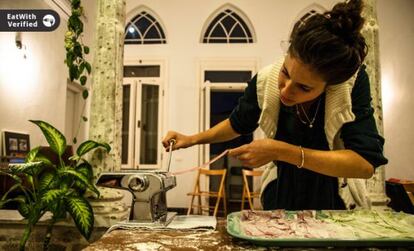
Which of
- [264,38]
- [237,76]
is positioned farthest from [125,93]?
[264,38]

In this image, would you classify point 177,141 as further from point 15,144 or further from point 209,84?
point 209,84

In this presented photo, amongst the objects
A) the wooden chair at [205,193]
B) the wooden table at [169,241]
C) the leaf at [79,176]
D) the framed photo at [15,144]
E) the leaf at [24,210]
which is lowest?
the wooden chair at [205,193]

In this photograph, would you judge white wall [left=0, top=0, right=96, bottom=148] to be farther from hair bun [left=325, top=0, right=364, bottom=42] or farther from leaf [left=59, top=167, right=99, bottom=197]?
hair bun [left=325, top=0, right=364, bottom=42]

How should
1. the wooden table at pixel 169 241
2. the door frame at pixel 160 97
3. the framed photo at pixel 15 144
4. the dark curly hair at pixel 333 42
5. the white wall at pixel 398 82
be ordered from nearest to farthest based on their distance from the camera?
1. the wooden table at pixel 169 241
2. the dark curly hair at pixel 333 42
3. the framed photo at pixel 15 144
4. the white wall at pixel 398 82
5. the door frame at pixel 160 97

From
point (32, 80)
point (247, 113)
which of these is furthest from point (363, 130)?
point (32, 80)

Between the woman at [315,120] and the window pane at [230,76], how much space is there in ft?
15.6

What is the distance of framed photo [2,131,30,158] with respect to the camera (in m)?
3.65

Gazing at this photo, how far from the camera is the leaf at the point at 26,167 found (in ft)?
6.01

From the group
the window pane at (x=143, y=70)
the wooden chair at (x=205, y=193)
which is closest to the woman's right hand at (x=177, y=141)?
the wooden chair at (x=205, y=193)

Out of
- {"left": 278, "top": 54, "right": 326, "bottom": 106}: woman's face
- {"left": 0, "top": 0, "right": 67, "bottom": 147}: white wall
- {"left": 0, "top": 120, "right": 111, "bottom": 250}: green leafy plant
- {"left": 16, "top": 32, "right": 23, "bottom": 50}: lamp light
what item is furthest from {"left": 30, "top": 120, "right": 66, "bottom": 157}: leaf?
{"left": 16, "top": 32, "right": 23, "bottom": 50}: lamp light

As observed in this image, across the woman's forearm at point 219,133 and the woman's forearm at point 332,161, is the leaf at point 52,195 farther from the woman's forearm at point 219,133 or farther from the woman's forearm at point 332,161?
the woman's forearm at point 332,161

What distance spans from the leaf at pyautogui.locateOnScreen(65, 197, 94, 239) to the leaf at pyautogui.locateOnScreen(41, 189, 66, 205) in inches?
2.1

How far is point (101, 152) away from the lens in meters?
2.24

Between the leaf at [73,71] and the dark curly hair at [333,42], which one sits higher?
the leaf at [73,71]
